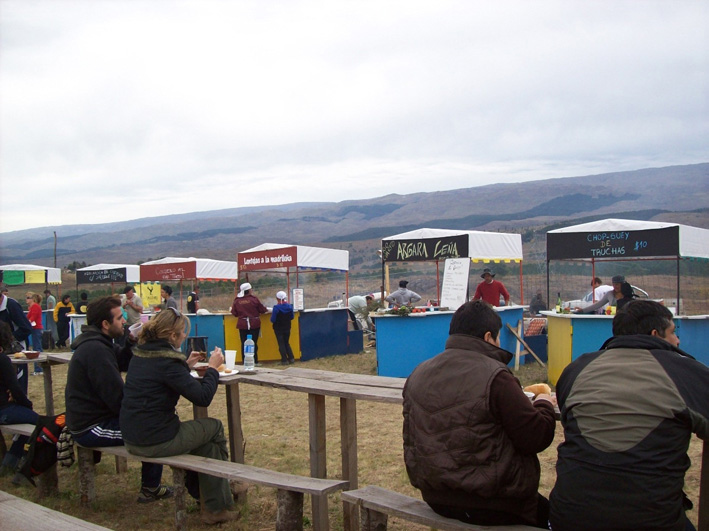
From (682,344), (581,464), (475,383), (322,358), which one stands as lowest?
(322,358)

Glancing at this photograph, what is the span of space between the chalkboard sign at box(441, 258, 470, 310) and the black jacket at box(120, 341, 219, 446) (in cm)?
781

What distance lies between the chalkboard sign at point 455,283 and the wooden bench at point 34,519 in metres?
8.67

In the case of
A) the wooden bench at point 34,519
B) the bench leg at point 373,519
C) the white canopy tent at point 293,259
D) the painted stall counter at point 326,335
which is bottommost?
the painted stall counter at point 326,335

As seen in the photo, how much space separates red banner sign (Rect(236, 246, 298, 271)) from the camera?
1441 cm

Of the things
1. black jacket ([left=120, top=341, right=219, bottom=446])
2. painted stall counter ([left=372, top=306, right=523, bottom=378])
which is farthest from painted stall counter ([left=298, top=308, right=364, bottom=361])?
black jacket ([left=120, top=341, right=219, bottom=446])

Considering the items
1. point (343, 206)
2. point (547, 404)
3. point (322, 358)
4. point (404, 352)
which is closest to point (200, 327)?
point (322, 358)

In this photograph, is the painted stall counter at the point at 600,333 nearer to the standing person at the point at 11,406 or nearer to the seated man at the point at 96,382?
the seated man at the point at 96,382

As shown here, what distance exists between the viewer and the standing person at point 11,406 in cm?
553

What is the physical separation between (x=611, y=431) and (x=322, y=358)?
1217cm

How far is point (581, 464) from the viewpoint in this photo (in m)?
2.52

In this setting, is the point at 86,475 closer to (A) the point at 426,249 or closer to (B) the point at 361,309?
(A) the point at 426,249

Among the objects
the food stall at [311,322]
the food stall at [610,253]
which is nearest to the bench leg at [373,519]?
the food stall at [610,253]

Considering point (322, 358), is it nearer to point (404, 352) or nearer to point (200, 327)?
point (200, 327)

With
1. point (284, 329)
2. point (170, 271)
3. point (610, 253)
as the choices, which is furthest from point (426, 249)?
point (170, 271)
